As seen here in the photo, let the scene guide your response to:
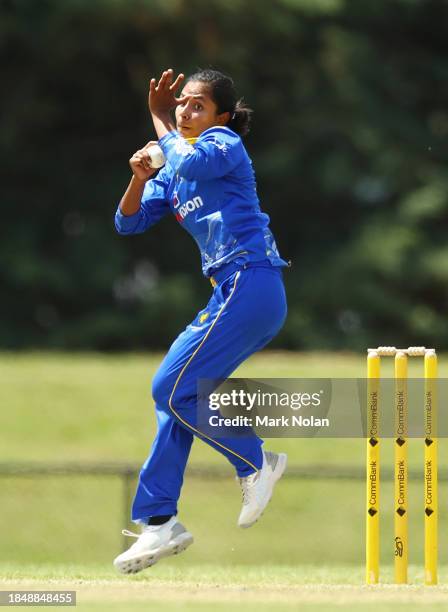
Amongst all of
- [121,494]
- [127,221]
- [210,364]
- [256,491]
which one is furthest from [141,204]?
[121,494]

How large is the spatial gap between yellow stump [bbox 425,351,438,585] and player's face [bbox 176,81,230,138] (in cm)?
139

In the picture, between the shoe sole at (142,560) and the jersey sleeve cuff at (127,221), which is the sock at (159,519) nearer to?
the shoe sole at (142,560)

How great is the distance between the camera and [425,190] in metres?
21.2

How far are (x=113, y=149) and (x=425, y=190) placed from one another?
5.98 m

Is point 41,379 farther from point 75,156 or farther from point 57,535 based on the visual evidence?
Result: point 75,156

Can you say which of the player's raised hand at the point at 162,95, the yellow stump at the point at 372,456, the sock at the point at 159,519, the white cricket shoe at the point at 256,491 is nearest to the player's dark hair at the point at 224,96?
the player's raised hand at the point at 162,95

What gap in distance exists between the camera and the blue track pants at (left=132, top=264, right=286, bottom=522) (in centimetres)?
548

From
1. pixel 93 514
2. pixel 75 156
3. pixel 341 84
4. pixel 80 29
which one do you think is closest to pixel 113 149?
pixel 75 156

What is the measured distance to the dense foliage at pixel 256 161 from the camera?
21484mm

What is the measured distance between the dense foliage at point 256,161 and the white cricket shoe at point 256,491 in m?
15.7

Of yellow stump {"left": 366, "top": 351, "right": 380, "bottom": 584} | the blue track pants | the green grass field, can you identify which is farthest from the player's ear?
the green grass field

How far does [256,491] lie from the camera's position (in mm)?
5613

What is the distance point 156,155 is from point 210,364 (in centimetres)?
92

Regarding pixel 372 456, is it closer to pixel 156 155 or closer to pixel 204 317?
pixel 204 317
